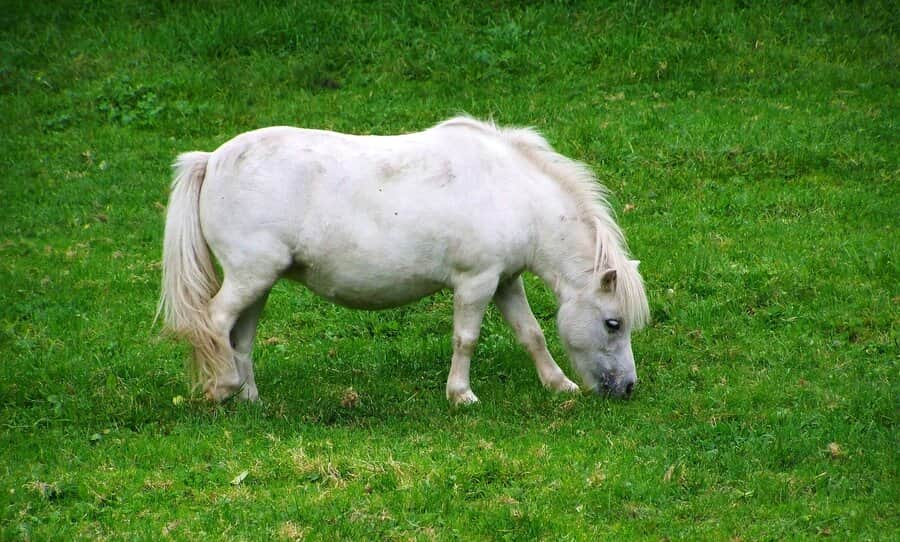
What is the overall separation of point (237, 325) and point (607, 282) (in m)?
2.46

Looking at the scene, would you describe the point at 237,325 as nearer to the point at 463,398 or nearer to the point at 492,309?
the point at 463,398

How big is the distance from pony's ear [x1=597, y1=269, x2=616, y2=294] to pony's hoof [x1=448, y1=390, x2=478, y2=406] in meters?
1.10

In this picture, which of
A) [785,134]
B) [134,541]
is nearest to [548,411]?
[134,541]

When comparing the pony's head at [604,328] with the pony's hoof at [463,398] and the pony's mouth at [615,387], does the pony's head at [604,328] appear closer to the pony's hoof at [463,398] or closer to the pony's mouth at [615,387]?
the pony's mouth at [615,387]

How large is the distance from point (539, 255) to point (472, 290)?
1.87 ft

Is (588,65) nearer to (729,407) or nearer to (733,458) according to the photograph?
(729,407)

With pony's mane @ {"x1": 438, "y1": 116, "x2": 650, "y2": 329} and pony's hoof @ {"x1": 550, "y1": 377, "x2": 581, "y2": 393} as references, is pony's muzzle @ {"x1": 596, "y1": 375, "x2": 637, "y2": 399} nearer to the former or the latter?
pony's hoof @ {"x1": 550, "y1": 377, "x2": 581, "y2": 393}

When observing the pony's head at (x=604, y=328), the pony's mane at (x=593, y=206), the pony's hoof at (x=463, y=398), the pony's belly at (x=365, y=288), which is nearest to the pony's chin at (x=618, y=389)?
the pony's head at (x=604, y=328)

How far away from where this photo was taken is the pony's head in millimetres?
7340

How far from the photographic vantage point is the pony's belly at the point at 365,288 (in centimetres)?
717

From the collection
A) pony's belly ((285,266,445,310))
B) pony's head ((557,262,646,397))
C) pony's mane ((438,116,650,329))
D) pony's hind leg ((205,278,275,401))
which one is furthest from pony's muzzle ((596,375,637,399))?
pony's hind leg ((205,278,275,401))

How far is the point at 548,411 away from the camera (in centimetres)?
710

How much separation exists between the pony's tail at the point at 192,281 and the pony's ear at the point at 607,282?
2443mm

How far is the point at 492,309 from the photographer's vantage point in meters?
9.22
